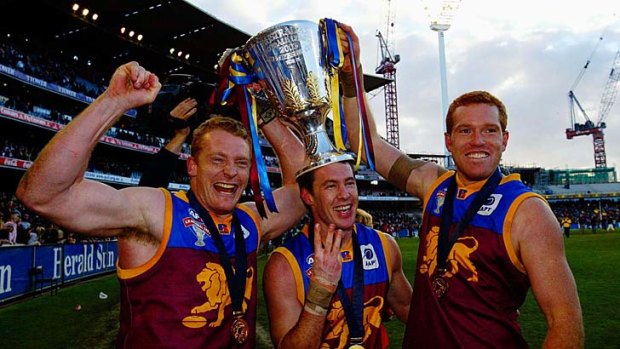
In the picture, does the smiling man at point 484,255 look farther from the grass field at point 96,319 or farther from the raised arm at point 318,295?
the grass field at point 96,319

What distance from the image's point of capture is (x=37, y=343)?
649 cm

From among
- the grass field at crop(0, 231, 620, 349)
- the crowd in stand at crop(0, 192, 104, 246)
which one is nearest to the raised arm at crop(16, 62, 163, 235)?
the grass field at crop(0, 231, 620, 349)

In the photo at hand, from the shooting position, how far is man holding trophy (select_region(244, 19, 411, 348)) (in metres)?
2.80

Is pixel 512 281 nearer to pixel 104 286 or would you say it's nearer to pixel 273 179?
pixel 104 286

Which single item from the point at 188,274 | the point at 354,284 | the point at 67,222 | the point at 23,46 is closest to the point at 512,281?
the point at 354,284

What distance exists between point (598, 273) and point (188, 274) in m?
12.9

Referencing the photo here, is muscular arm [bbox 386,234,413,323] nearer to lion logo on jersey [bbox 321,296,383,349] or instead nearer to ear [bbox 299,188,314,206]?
lion logo on jersey [bbox 321,296,383,349]

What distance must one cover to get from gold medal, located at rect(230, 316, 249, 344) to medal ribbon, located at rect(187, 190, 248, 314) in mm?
51

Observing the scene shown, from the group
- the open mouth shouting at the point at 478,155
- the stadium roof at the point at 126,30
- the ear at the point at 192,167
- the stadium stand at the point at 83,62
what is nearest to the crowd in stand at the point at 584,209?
the stadium roof at the point at 126,30

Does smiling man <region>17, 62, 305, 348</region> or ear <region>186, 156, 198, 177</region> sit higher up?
ear <region>186, 156, 198, 177</region>

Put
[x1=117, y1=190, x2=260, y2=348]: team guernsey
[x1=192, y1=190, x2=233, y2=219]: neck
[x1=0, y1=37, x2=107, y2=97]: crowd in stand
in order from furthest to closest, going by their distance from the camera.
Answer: [x1=0, y1=37, x2=107, y2=97]: crowd in stand → [x1=192, y1=190, x2=233, y2=219]: neck → [x1=117, y1=190, x2=260, y2=348]: team guernsey

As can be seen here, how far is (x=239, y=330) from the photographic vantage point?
2.54 meters

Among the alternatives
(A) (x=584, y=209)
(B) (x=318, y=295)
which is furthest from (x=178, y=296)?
(A) (x=584, y=209)

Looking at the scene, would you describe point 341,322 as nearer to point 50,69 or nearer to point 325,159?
point 325,159
